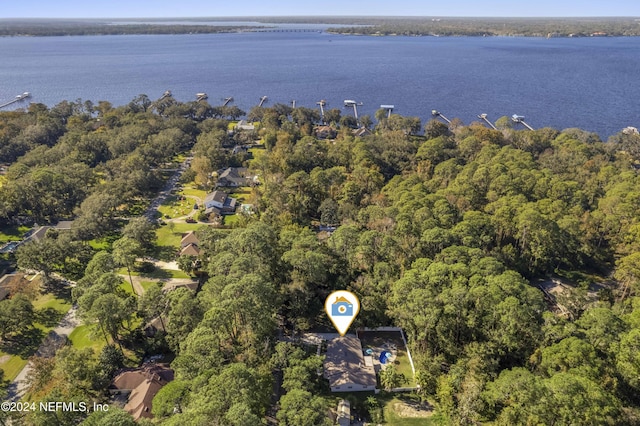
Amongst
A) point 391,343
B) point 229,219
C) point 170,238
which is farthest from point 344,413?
point 229,219

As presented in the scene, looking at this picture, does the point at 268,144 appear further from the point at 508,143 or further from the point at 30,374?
the point at 30,374

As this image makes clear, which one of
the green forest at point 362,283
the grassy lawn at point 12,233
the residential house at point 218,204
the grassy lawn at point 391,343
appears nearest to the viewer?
the green forest at point 362,283

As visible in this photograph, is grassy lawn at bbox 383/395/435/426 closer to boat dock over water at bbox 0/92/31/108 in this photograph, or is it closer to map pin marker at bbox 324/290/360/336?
map pin marker at bbox 324/290/360/336

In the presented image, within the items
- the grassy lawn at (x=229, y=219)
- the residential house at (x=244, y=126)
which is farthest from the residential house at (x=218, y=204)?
the residential house at (x=244, y=126)

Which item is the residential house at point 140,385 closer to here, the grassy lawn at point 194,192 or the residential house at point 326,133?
the grassy lawn at point 194,192

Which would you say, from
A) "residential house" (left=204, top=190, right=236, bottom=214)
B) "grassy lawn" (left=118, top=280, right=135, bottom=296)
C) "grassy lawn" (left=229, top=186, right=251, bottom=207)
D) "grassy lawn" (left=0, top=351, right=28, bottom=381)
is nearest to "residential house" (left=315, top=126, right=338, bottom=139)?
"grassy lawn" (left=229, top=186, right=251, bottom=207)

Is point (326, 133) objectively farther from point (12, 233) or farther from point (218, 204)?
point (12, 233)
